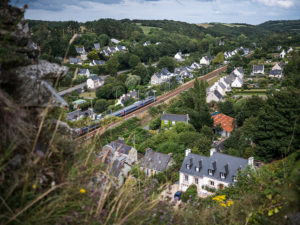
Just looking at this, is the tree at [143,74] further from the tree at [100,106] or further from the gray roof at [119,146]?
the gray roof at [119,146]

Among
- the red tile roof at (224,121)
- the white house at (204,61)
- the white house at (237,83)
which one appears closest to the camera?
the red tile roof at (224,121)

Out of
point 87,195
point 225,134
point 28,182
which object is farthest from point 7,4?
point 225,134

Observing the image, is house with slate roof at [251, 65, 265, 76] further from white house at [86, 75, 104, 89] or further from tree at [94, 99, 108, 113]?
tree at [94, 99, 108, 113]

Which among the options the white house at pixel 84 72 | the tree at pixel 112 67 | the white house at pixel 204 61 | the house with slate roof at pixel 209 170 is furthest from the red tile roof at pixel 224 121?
the white house at pixel 204 61

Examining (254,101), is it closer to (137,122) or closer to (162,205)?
(137,122)

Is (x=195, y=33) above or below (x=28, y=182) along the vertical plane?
above

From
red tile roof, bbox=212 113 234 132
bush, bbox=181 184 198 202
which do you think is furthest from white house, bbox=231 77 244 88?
bush, bbox=181 184 198 202

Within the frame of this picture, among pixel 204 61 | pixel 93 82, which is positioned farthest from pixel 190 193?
pixel 204 61
